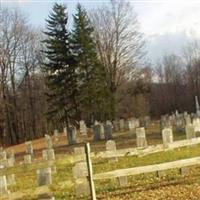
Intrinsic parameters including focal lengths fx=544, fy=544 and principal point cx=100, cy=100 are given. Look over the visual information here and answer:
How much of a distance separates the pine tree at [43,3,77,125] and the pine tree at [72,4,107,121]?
89 cm

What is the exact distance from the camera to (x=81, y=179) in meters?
11.7

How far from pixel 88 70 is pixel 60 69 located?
3000mm

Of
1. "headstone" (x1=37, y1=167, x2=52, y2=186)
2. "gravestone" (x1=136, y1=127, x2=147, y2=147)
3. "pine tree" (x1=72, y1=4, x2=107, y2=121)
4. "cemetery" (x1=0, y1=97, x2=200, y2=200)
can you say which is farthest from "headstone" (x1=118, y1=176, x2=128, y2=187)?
"pine tree" (x1=72, y1=4, x2=107, y2=121)

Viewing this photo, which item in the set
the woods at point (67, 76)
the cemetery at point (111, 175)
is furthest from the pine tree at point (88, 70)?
the cemetery at point (111, 175)

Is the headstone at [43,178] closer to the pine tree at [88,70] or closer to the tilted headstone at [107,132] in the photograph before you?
the tilted headstone at [107,132]

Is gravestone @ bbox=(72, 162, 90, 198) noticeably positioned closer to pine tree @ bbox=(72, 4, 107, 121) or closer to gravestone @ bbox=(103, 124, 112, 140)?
gravestone @ bbox=(103, 124, 112, 140)

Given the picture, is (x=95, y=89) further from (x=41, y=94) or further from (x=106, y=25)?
(x=41, y=94)

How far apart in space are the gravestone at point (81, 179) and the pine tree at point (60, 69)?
131 feet

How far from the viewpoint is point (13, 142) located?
198 ft

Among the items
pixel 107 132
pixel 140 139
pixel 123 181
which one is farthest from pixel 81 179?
pixel 107 132

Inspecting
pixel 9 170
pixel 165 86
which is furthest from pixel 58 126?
pixel 9 170

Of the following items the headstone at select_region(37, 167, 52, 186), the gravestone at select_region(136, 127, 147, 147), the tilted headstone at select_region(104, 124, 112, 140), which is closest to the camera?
the headstone at select_region(37, 167, 52, 186)

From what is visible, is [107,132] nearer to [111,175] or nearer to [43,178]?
[43,178]

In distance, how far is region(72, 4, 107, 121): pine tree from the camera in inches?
2005
